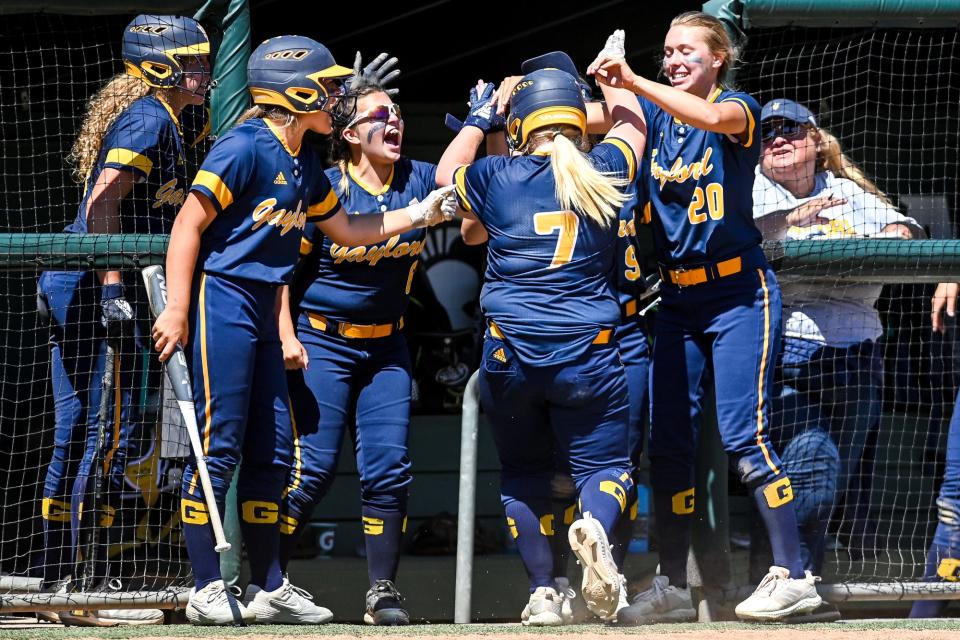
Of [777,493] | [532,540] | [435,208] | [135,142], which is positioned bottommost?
[532,540]

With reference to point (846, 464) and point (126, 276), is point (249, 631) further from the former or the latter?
point (846, 464)

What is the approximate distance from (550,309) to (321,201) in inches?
34.0

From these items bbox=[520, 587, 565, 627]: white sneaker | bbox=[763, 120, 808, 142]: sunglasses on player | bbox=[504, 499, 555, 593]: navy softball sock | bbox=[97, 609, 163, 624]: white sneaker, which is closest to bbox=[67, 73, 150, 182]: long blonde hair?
bbox=[97, 609, 163, 624]: white sneaker

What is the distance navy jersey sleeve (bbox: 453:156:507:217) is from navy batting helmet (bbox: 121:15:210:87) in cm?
107

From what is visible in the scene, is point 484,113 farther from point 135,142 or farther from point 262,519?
point 262,519

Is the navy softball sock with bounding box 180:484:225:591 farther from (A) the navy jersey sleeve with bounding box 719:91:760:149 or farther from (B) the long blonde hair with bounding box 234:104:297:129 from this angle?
(A) the navy jersey sleeve with bounding box 719:91:760:149

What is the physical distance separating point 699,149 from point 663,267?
40 centimetres

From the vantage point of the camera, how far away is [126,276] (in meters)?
4.77

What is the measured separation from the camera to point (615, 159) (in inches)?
149

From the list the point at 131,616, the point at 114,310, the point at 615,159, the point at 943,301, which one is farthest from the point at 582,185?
the point at 131,616

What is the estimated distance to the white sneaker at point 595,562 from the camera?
3.42 metres

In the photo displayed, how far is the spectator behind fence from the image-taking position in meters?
4.56

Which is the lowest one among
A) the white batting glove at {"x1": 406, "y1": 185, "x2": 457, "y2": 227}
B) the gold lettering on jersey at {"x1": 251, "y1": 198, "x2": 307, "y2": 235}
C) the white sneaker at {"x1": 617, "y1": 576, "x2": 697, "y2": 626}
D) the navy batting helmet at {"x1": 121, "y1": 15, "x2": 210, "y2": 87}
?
the white sneaker at {"x1": 617, "y1": 576, "x2": 697, "y2": 626}

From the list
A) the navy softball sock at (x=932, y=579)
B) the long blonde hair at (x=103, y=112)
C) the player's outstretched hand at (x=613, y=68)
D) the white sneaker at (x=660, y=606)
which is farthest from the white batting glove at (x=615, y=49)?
the navy softball sock at (x=932, y=579)
